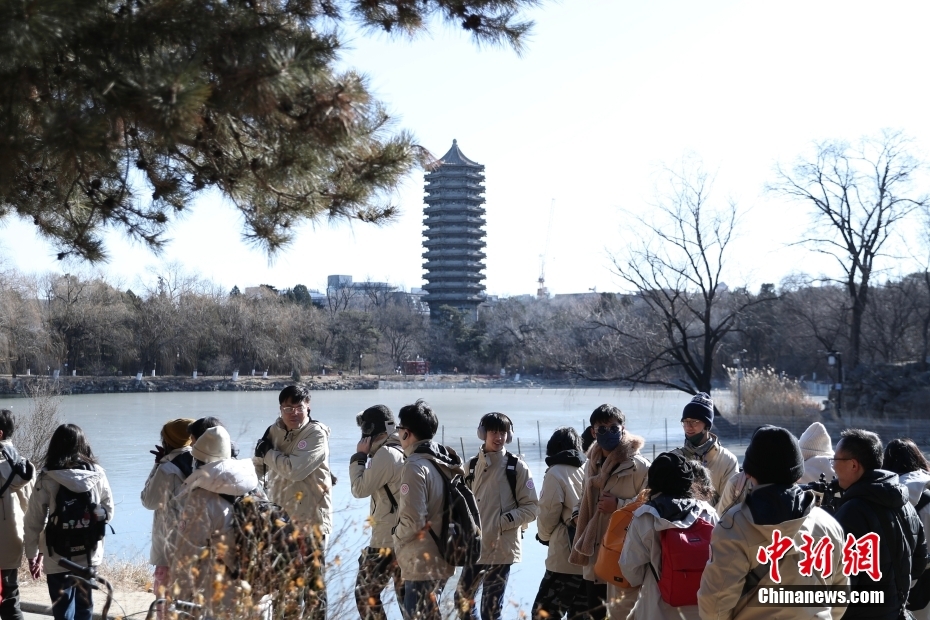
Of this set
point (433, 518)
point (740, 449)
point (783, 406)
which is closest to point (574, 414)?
point (783, 406)

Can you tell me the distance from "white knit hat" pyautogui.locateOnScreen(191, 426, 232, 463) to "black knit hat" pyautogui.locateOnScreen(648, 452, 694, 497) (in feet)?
5.44

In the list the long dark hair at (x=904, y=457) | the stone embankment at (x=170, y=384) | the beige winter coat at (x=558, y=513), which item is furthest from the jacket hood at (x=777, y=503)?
the stone embankment at (x=170, y=384)

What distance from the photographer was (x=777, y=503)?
268 cm

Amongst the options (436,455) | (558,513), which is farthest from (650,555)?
(558,513)

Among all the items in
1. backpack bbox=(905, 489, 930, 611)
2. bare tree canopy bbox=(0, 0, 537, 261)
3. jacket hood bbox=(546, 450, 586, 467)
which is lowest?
backpack bbox=(905, 489, 930, 611)

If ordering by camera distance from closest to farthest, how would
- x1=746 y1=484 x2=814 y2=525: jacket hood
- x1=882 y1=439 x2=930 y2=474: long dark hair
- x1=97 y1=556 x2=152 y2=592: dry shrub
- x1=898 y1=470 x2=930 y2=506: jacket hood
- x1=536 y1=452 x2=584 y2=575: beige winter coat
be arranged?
x1=746 y1=484 x2=814 y2=525: jacket hood < x1=898 y1=470 x2=930 y2=506: jacket hood < x1=882 y1=439 x2=930 y2=474: long dark hair < x1=536 y1=452 x2=584 y2=575: beige winter coat < x1=97 y1=556 x2=152 y2=592: dry shrub

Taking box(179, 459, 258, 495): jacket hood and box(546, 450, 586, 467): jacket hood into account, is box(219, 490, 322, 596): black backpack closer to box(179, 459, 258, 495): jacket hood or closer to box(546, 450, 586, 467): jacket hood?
box(179, 459, 258, 495): jacket hood

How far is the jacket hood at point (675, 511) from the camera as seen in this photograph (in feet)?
9.88

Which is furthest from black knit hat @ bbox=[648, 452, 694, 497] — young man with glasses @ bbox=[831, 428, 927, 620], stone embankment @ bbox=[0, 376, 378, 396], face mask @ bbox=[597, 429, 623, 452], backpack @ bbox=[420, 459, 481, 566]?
stone embankment @ bbox=[0, 376, 378, 396]

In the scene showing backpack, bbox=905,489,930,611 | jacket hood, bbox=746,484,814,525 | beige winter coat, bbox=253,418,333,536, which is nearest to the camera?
jacket hood, bbox=746,484,814,525

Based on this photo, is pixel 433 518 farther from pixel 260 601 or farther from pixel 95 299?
pixel 95 299

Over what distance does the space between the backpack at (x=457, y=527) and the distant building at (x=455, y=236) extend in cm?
5829

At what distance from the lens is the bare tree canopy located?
2.70m

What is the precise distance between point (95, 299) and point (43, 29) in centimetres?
4226
